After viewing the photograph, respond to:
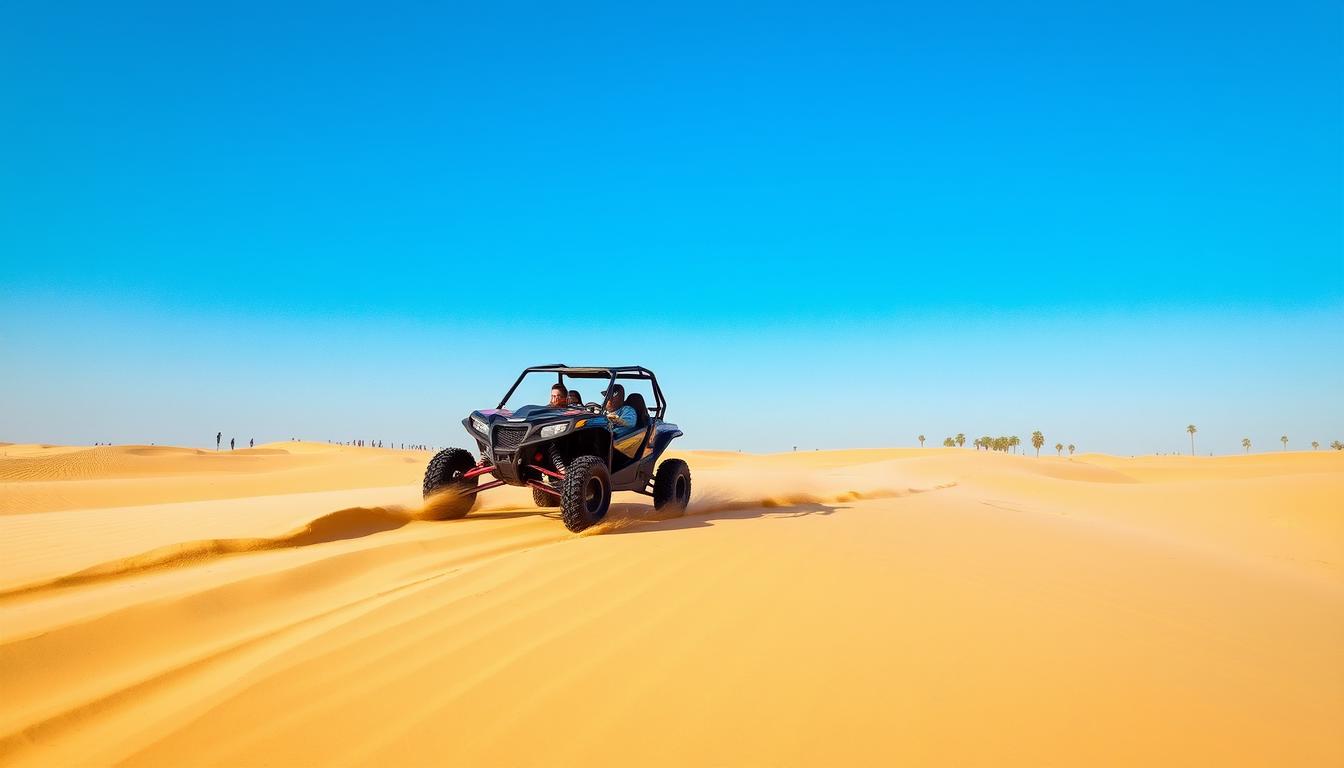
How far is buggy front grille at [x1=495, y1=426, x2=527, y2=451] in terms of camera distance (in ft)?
25.4

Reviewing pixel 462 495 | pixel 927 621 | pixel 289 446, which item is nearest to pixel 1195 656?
pixel 927 621

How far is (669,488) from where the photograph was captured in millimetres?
9484

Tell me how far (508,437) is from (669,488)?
258 centimetres

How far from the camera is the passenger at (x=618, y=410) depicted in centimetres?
862

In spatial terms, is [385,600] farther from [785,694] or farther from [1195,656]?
[1195,656]

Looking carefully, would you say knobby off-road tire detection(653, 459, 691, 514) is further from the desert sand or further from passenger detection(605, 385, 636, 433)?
the desert sand

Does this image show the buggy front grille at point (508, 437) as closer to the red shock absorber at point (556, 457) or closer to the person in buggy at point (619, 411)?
the red shock absorber at point (556, 457)

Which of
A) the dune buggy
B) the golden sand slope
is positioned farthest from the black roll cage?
the golden sand slope

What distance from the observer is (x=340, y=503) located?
8930 millimetres

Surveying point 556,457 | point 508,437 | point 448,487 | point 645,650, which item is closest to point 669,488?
point 556,457

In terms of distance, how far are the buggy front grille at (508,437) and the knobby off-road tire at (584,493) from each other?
79cm

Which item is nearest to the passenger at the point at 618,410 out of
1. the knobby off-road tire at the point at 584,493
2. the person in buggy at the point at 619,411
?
the person in buggy at the point at 619,411

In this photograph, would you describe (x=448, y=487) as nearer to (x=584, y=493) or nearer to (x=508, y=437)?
(x=508, y=437)

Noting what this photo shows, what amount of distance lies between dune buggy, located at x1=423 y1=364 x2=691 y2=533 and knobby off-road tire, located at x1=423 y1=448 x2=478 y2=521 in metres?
0.01
